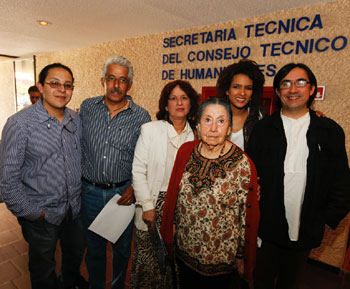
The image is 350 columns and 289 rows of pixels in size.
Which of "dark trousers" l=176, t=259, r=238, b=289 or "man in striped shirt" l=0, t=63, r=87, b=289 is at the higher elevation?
"man in striped shirt" l=0, t=63, r=87, b=289

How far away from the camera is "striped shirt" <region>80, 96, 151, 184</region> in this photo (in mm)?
1958

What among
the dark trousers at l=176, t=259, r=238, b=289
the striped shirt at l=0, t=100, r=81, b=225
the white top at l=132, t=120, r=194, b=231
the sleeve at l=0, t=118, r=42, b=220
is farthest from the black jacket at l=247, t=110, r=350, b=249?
the sleeve at l=0, t=118, r=42, b=220

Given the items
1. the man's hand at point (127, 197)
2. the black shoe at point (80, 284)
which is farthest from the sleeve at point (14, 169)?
the black shoe at point (80, 284)

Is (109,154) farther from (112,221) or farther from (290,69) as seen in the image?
(290,69)

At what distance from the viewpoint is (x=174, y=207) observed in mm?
1624

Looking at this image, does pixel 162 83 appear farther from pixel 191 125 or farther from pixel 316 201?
pixel 316 201

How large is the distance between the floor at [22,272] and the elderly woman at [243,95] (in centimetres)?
190

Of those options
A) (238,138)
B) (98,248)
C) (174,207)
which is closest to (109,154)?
(174,207)

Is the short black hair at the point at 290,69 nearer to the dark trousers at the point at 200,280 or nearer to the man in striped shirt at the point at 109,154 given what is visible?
the man in striped shirt at the point at 109,154

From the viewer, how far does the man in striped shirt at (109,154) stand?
77.4 inches

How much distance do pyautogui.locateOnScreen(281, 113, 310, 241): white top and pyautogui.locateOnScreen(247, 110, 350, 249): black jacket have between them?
0.04 m

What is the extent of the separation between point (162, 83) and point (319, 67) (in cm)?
234

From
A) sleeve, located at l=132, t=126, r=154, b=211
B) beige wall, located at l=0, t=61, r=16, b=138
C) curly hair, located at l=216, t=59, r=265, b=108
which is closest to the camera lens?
sleeve, located at l=132, t=126, r=154, b=211

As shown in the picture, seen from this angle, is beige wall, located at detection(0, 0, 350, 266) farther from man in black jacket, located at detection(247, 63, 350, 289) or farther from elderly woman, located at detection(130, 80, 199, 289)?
elderly woman, located at detection(130, 80, 199, 289)
